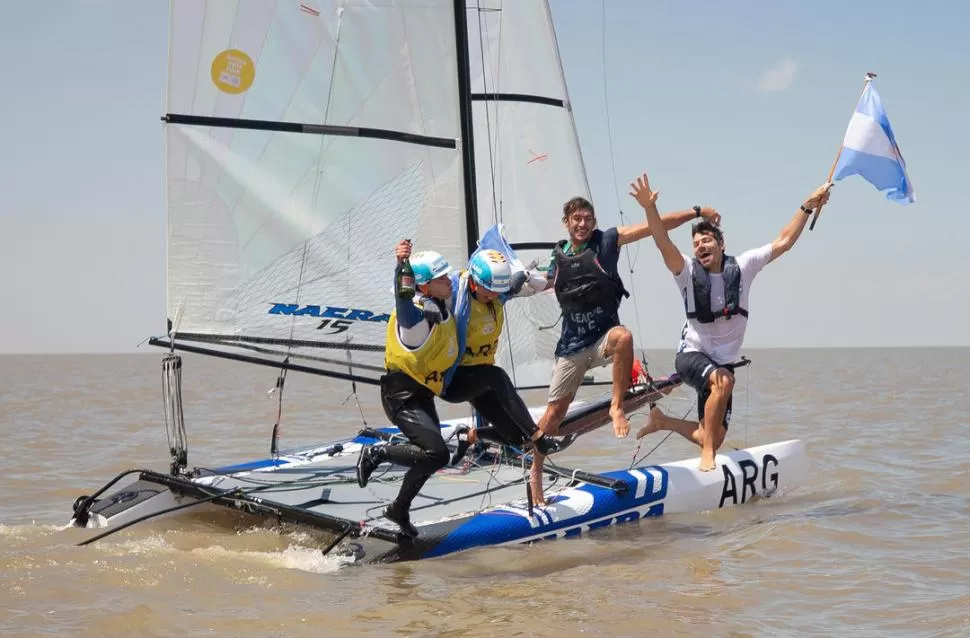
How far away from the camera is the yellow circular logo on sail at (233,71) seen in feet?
26.3

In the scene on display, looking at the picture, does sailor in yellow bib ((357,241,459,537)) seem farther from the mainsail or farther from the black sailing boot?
the mainsail

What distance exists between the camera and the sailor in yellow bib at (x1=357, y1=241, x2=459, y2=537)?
20.2ft

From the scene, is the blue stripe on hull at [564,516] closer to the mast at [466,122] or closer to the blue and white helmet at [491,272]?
the blue and white helmet at [491,272]

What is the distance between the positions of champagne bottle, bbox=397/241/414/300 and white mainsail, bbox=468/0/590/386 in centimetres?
303

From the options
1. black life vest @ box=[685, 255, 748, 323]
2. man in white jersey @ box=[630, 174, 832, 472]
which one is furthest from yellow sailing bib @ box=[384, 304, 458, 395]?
black life vest @ box=[685, 255, 748, 323]

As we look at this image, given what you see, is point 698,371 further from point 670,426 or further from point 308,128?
point 308,128

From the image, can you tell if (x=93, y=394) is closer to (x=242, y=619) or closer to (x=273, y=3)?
(x=273, y=3)

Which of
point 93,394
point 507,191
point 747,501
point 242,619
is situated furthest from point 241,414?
point 242,619

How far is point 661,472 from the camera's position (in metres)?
7.84

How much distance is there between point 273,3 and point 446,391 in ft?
11.4

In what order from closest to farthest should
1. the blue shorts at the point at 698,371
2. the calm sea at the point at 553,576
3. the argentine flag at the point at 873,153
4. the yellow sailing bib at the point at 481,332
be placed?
the calm sea at the point at 553,576 < the yellow sailing bib at the point at 481,332 < the blue shorts at the point at 698,371 < the argentine flag at the point at 873,153

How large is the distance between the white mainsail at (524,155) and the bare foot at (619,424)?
1842mm

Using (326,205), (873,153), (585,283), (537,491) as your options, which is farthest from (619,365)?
(326,205)

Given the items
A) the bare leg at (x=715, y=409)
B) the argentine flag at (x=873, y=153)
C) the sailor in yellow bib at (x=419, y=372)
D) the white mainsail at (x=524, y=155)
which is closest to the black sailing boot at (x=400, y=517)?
the sailor in yellow bib at (x=419, y=372)
